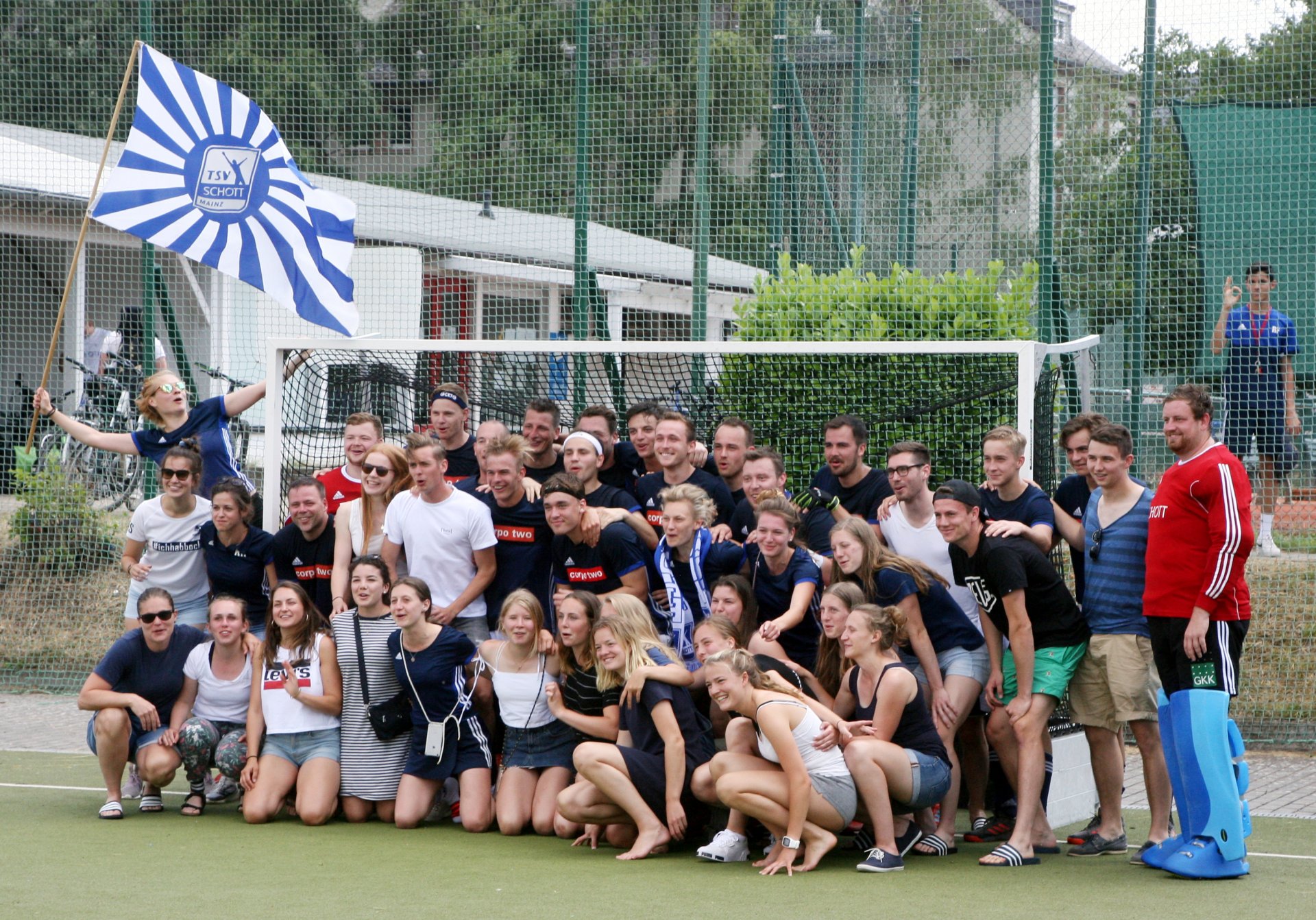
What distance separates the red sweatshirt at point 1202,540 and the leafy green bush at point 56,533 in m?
7.40

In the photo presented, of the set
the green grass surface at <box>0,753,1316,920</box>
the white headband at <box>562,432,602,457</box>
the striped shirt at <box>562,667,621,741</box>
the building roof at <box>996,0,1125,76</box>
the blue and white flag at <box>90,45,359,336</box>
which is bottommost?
the green grass surface at <box>0,753,1316,920</box>

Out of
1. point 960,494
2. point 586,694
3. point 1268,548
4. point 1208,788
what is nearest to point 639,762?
point 586,694

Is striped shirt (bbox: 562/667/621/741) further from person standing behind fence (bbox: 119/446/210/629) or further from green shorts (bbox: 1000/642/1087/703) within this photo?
person standing behind fence (bbox: 119/446/210/629)

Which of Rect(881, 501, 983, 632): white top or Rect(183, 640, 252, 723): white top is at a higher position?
Rect(881, 501, 983, 632): white top

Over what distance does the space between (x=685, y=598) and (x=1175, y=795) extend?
2084mm

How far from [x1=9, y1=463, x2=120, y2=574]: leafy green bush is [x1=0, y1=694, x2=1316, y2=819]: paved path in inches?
40.4

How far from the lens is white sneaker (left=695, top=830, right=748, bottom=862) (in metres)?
5.70

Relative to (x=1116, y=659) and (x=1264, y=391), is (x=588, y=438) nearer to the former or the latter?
(x=1116, y=659)

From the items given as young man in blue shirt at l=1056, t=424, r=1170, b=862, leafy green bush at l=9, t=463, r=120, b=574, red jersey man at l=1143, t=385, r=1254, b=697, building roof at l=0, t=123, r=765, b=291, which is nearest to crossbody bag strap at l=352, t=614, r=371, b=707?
young man in blue shirt at l=1056, t=424, r=1170, b=862

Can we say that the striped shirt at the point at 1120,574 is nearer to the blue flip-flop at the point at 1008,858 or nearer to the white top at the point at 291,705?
the blue flip-flop at the point at 1008,858

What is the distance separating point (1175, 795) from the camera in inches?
220

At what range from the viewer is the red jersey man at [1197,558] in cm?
541

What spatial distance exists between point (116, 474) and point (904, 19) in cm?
653

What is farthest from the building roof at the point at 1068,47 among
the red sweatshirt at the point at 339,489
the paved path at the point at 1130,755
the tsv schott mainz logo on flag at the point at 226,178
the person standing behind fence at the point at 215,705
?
the person standing behind fence at the point at 215,705
